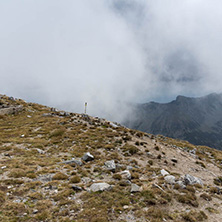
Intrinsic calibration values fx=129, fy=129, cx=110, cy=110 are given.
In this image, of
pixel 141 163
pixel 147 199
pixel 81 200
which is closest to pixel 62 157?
pixel 81 200

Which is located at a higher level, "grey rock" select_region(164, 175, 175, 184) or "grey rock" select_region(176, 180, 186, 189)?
"grey rock" select_region(164, 175, 175, 184)

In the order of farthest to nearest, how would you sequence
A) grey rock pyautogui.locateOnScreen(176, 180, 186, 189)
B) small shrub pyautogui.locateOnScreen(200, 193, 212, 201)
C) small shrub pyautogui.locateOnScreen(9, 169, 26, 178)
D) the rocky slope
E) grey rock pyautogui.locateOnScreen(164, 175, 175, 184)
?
grey rock pyautogui.locateOnScreen(164, 175, 175, 184) < grey rock pyautogui.locateOnScreen(176, 180, 186, 189) < small shrub pyautogui.locateOnScreen(9, 169, 26, 178) < small shrub pyautogui.locateOnScreen(200, 193, 212, 201) < the rocky slope

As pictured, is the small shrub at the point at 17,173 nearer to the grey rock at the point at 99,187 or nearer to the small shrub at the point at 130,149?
the grey rock at the point at 99,187

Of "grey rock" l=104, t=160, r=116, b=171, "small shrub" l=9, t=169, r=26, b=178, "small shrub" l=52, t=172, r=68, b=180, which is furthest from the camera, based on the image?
"grey rock" l=104, t=160, r=116, b=171

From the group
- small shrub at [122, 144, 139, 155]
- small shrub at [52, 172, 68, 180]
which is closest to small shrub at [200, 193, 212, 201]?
small shrub at [122, 144, 139, 155]

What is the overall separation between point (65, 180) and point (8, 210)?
15.4 feet

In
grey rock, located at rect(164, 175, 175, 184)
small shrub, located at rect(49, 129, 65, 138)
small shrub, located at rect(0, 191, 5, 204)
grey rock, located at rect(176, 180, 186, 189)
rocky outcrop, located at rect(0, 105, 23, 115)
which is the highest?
rocky outcrop, located at rect(0, 105, 23, 115)

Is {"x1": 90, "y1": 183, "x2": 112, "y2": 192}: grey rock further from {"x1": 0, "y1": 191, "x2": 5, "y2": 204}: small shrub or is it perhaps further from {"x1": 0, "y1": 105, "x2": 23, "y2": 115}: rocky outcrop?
{"x1": 0, "y1": 105, "x2": 23, "y2": 115}: rocky outcrop

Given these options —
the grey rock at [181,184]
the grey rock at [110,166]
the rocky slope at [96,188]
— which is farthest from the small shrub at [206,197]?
the grey rock at [110,166]

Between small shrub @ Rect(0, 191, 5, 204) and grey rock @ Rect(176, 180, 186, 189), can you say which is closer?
small shrub @ Rect(0, 191, 5, 204)

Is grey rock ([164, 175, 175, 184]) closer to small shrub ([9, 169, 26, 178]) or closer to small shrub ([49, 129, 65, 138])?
small shrub ([9, 169, 26, 178])

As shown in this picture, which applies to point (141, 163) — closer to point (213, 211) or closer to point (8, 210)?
point (213, 211)

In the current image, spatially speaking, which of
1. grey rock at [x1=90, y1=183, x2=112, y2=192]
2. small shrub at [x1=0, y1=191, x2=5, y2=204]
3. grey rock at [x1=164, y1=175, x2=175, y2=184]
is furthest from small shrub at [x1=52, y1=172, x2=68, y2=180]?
grey rock at [x1=164, y1=175, x2=175, y2=184]

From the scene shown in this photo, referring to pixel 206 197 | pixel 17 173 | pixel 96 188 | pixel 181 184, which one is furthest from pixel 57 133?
pixel 206 197
